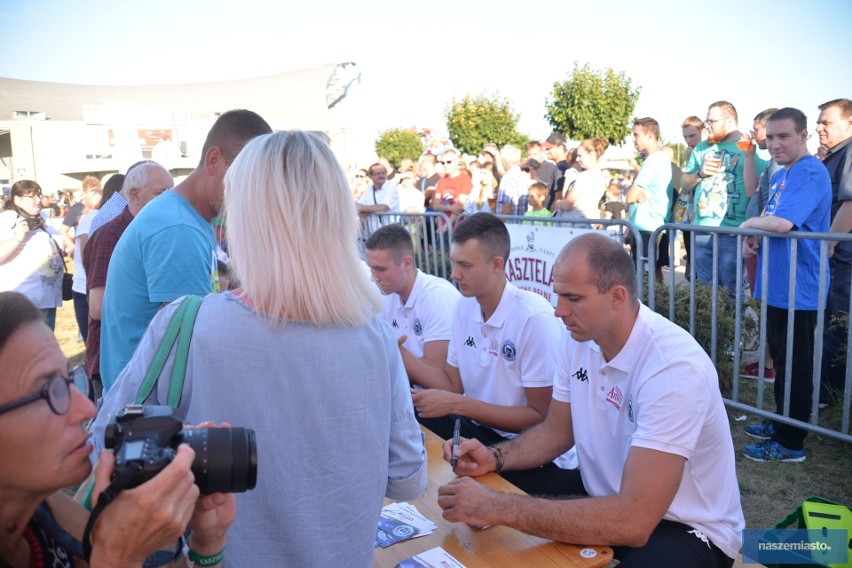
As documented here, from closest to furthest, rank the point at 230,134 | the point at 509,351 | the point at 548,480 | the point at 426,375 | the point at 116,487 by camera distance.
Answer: the point at 116,487, the point at 230,134, the point at 548,480, the point at 509,351, the point at 426,375

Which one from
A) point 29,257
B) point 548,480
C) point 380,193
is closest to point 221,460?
point 548,480

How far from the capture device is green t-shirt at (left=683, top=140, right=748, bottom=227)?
6.28m

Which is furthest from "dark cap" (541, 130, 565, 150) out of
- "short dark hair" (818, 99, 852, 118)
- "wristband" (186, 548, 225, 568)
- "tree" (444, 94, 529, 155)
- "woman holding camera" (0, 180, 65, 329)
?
"tree" (444, 94, 529, 155)

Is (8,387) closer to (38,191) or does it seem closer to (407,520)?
(407,520)

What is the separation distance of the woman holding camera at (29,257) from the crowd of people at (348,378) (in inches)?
94.3

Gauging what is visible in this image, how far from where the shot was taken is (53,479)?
48.2 inches

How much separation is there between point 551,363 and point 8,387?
2.64 meters

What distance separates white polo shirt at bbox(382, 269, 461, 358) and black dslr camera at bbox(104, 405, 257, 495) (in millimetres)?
2957

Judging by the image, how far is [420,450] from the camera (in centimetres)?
190

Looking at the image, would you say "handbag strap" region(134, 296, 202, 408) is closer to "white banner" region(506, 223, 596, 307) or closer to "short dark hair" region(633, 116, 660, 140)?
"white banner" region(506, 223, 596, 307)

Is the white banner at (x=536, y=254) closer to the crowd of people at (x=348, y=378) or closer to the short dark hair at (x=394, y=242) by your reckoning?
the crowd of people at (x=348, y=378)

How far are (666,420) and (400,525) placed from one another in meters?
1.01

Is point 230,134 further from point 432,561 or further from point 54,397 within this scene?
point 432,561

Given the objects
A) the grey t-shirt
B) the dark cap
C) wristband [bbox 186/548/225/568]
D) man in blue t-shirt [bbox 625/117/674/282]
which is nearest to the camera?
wristband [bbox 186/548/225/568]
